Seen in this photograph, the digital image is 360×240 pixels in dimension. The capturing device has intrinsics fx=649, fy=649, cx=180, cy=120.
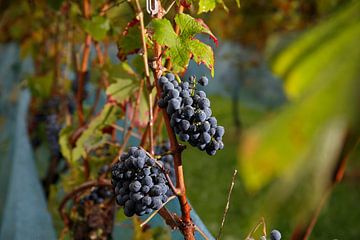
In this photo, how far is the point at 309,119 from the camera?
1.26 feet

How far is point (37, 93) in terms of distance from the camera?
3736 mm

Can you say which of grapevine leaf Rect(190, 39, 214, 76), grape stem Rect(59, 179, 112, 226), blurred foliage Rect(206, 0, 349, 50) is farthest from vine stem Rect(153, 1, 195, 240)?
blurred foliage Rect(206, 0, 349, 50)

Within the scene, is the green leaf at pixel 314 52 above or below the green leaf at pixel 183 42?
below

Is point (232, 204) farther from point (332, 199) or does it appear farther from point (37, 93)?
point (37, 93)

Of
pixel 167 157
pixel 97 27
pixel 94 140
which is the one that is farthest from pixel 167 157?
pixel 97 27

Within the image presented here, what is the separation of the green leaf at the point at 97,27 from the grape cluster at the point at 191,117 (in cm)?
125

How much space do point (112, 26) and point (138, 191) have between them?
1384 mm

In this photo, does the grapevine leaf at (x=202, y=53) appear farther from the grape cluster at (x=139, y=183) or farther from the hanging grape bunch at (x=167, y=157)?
the hanging grape bunch at (x=167, y=157)

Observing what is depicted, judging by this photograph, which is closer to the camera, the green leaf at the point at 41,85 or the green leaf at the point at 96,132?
the green leaf at the point at 96,132

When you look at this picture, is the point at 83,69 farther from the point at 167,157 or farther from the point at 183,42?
the point at 183,42

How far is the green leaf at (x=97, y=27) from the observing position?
8.16ft

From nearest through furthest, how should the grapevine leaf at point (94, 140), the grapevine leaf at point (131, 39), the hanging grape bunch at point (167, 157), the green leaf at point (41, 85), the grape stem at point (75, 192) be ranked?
1. the grapevine leaf at point (131, 39)
2. the hanging grape bunch at point (167, 157)
3. the grape stem at point (75, 192)
4. the grapevine leaf at point (94, 140)
5. the green leaf at point (41, 85)

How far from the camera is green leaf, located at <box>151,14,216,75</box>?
1.39 m

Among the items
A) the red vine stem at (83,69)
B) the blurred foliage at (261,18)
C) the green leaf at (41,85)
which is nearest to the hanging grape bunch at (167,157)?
the red vine stem at (83,69)
